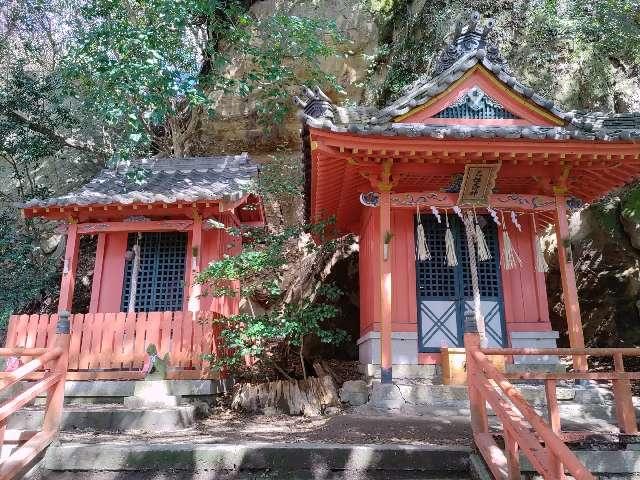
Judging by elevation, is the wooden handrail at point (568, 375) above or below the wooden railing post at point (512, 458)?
above

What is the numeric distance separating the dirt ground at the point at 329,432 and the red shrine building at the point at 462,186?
1184 millimetres

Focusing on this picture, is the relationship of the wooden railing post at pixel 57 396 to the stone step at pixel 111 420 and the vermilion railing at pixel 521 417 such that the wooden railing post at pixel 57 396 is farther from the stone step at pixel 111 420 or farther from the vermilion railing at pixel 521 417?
the vermilion railing at pixel 521 417

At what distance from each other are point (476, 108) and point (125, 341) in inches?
311

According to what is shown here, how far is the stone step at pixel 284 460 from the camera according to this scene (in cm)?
479

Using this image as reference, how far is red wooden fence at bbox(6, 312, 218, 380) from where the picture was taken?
28.4 ft

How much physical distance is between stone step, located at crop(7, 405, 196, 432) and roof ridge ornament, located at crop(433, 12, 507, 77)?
8.68 meters

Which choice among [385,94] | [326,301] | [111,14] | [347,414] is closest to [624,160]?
[347,414]

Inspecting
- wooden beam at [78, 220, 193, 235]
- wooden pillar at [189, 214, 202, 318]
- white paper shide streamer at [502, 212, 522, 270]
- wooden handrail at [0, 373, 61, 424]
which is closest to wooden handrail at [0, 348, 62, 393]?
wooden handrail at [0, 373, 61, 424]

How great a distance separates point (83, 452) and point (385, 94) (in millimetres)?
Result: 16057

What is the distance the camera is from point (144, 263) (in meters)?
10.7

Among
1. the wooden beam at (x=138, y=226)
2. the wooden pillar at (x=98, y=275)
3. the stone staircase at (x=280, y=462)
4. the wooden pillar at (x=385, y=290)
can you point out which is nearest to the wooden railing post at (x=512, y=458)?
the stone staircase at (x=280, y=462)

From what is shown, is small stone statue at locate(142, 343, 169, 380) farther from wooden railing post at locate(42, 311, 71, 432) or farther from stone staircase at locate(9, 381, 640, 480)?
stone staircase at locate(9, 381, 640, 480)

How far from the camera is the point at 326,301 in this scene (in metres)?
13.6

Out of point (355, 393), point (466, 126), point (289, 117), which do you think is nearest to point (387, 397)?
point (355, 393)
